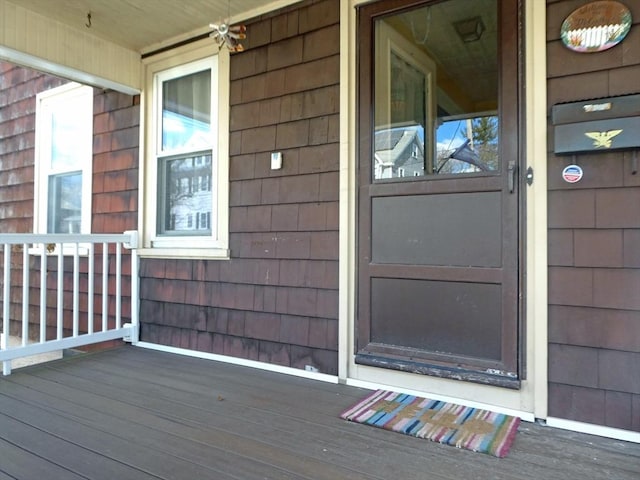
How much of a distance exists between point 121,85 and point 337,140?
6.79 feet

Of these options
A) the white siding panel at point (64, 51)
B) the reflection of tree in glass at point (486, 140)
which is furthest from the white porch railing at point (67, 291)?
the reflection of tree in glass at point (486, 140)

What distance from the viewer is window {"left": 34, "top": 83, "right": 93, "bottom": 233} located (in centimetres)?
413

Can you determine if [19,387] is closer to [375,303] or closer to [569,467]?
[375,303]

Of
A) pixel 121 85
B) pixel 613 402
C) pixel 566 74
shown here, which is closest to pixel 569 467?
pixel 613 402

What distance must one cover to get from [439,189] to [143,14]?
2.45m

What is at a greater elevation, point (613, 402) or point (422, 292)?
point (422, 292)

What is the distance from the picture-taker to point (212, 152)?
3.27 metres

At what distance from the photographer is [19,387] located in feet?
8.46

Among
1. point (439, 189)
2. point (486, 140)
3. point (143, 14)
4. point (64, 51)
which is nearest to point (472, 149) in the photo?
point (486, 140)

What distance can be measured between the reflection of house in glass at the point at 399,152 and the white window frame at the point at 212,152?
1190mm

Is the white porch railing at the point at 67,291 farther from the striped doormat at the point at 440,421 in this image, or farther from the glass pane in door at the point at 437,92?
the glass pane in door at the point at 437,92

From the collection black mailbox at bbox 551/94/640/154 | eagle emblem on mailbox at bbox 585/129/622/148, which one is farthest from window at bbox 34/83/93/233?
eagle emblem on mailbox at bbox 585/129/622/148

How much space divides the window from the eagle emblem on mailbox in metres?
3.97

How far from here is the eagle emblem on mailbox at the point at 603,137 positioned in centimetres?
188
